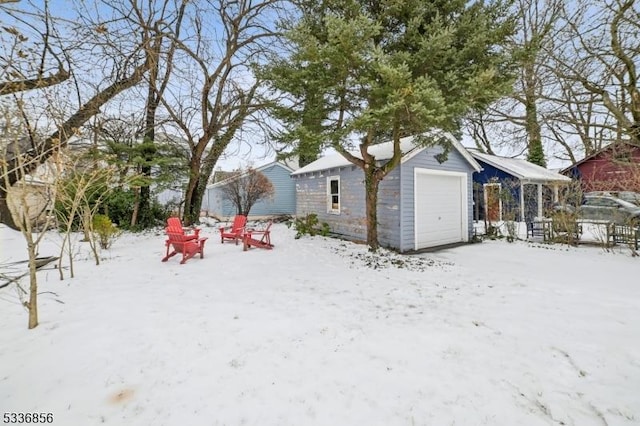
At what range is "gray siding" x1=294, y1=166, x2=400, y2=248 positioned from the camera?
27.4 feet

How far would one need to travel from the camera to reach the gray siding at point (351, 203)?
836cm

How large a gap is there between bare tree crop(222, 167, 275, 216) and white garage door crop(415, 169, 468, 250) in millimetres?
11246

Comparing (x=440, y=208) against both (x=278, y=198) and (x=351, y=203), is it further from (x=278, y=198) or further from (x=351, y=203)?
(x=278, y=198)

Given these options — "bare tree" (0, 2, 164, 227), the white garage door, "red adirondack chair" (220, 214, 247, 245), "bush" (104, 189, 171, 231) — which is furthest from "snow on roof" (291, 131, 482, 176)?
"bush" (104, 189, 171, 231)

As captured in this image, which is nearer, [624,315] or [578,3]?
[624,315]

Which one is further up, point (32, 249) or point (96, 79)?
point (96, 79)

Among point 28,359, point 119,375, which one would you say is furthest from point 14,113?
point 119,375

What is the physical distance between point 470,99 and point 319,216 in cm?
706

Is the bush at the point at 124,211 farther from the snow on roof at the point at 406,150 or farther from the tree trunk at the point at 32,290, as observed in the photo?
the tree trunk at the point at 32,290

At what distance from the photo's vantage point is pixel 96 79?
24.0 feet

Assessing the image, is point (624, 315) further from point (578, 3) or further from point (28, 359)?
point (578, 3)

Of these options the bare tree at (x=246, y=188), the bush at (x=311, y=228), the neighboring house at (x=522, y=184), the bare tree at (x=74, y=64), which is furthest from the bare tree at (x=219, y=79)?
the neighboring house at (x=522, y=184)

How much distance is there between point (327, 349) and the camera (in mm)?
3059

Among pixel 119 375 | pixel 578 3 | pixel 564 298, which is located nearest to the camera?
pixel 119 375
